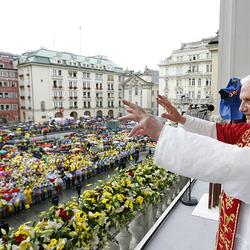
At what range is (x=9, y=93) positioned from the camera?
12383 mm

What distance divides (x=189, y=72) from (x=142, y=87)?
835 mm

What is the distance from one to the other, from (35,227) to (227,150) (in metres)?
0.69

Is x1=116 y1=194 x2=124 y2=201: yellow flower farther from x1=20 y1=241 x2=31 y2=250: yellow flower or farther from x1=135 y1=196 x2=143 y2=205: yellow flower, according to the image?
x1=20 y1=241 x2=31 y2=250: yellow flower

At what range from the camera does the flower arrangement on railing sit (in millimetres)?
733

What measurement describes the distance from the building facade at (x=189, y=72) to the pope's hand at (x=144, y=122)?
6.90 feet

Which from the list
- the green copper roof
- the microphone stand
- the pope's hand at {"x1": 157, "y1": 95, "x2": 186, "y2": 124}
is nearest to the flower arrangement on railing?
the microphone stand

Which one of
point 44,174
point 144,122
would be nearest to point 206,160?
point 144,122

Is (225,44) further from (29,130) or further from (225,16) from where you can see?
(29,130)

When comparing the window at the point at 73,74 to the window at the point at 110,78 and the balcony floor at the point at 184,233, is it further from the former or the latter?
the balcony floor at the point at 184,233

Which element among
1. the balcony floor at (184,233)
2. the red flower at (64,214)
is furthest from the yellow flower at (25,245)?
the balcony floor at (184,233)

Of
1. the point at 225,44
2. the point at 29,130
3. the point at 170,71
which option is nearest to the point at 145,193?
the point at 225,44

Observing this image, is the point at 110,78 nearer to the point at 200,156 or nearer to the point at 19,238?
the point at 19,238

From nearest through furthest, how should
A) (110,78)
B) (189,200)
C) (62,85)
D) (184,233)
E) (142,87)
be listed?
(184,233) < (189,200) < (142,87) < (110,78) < (62,85)

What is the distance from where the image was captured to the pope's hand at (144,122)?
35cm
